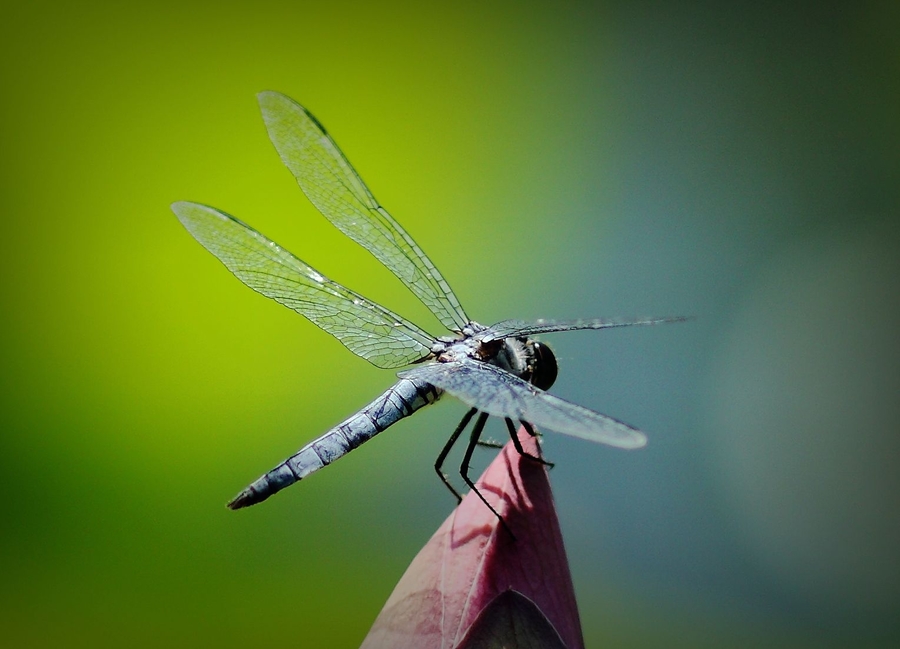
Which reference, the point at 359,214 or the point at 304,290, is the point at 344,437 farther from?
the point at 359,214

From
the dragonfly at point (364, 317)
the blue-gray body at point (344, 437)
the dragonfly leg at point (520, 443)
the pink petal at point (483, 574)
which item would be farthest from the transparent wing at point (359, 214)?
the pink petal at point (483, 574)

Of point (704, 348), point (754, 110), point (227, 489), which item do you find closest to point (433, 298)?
point (227, 489)

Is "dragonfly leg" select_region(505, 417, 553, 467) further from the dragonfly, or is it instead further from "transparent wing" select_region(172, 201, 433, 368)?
"transparent wing" select_region(172, 201, 433, 368)

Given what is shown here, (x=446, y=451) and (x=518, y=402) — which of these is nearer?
(x=518, y=402)

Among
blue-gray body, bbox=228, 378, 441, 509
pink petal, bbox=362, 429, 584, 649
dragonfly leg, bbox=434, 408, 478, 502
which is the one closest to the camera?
pink petal, bbox=362, 429, 584, 649

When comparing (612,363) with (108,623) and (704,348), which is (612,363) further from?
(108,623)

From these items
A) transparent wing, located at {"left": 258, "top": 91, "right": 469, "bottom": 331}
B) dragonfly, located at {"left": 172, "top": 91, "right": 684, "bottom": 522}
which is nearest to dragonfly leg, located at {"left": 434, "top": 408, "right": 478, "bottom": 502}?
dragonfly, located at {"left": 172, "top": 91, "right": 684, "bottom": 522}

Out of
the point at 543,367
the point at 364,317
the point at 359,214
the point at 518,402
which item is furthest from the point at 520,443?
the point at 359,214
